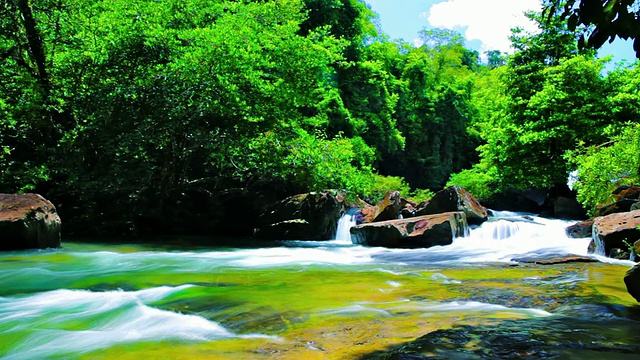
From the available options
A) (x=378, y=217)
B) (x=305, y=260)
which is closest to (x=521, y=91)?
(x=378, y=217)

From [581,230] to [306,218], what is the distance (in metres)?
7.80

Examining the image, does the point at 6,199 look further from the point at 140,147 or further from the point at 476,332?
the point at 476,332

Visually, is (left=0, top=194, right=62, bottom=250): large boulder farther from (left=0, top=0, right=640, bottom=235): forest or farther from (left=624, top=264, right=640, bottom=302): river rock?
(left=624, top=264, right=640, bottom=302): river rock

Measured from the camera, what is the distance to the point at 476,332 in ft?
11.6

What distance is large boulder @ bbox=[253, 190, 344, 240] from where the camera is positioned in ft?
47.9

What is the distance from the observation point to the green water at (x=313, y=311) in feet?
11.4

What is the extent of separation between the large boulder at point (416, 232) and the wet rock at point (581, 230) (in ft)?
8.76

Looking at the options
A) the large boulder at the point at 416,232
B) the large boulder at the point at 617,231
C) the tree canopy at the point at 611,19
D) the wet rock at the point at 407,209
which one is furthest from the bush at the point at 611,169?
the tree canopy at the point at 611,19

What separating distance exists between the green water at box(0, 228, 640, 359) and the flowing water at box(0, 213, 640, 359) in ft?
0.05

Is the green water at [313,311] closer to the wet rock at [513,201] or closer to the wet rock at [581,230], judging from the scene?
the wet rock at [581,230]

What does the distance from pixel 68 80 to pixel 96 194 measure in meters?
3.62

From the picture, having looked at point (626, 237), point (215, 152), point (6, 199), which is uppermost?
point (215, 152)

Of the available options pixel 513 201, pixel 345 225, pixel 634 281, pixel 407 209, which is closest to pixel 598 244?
pixel 634 281

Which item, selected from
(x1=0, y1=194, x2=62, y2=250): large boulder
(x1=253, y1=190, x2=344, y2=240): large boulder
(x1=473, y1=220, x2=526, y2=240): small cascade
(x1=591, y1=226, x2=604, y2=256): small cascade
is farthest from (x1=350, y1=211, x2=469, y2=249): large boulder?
(x1=0, y1=194, x2=62, y2=250): large boulder
